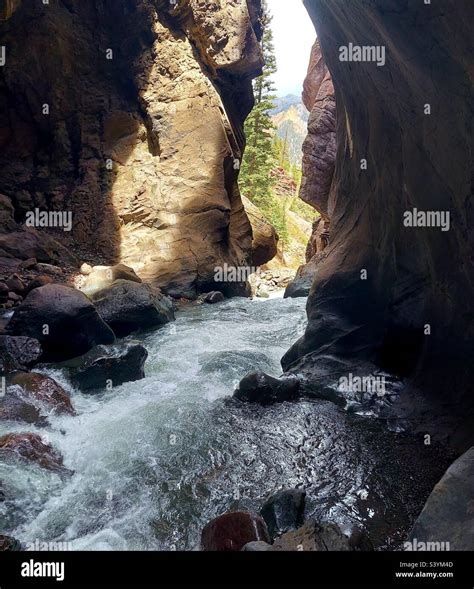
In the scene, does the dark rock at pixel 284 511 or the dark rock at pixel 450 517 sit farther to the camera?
the dark rock at pixel 284 511

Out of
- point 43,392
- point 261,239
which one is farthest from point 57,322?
point 261,239

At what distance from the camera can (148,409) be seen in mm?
6121

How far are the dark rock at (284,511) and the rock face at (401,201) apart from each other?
8.42ft

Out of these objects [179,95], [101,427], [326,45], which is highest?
[179,95]

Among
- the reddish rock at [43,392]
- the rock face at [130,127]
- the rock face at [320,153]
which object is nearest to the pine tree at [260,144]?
the rock face at [320,153]

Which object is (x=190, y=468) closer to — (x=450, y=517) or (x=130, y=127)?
(x=450, y=517)

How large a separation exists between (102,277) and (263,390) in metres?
6.49

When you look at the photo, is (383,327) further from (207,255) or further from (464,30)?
(207,255)

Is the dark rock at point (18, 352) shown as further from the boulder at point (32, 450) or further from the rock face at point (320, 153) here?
the rock face at point (320, 153)

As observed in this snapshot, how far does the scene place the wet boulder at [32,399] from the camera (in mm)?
5551

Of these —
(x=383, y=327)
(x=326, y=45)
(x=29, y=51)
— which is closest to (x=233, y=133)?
(x=29, y=51)

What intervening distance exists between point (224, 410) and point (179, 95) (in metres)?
13.8

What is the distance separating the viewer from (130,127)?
1644 centimetres
